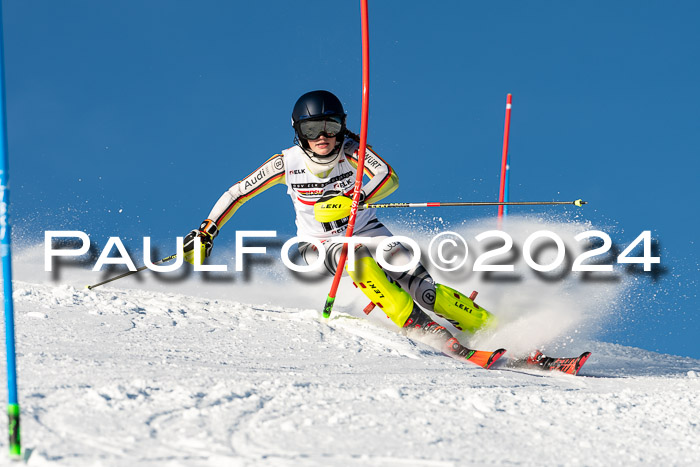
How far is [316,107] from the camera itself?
16.9ft

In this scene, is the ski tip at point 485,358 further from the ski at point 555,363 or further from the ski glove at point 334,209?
the ski glove at point 334,209

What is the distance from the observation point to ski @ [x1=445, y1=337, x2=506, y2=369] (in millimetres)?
4914

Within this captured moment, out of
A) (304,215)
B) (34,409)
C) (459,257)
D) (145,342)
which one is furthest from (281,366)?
(459,257)

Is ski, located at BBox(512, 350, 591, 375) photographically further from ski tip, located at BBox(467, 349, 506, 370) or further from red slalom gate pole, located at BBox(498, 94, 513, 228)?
red slalom gate pole, located at BBox(498, 94, 513, 228)

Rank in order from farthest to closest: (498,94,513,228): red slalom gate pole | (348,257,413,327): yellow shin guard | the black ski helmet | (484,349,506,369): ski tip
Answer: (498,94,513,228): red slalom gate pole < (348,257,413,327): yellow shin guard < the black ski helmet < (484,349,506,369): ski tip

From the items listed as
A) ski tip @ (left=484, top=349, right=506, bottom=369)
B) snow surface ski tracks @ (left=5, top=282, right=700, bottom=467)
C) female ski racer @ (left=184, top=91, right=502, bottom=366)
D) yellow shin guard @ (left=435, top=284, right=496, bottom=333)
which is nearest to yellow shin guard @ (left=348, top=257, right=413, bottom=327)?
female ski racer @ (left=184, top=91, right=502, bottom=366)

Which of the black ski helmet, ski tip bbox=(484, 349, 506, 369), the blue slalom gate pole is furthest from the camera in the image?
the black ski helmet

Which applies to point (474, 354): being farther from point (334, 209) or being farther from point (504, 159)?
point (504, 159)

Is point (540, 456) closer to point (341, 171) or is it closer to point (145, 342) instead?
point (145, 342)

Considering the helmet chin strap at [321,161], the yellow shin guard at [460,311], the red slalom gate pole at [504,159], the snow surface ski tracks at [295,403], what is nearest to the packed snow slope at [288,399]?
the snow surface ski tracks at [295,403]

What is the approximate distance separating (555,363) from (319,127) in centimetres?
258

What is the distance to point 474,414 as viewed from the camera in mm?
2783

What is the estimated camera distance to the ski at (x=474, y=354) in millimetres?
4914

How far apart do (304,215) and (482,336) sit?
1.83 metres
